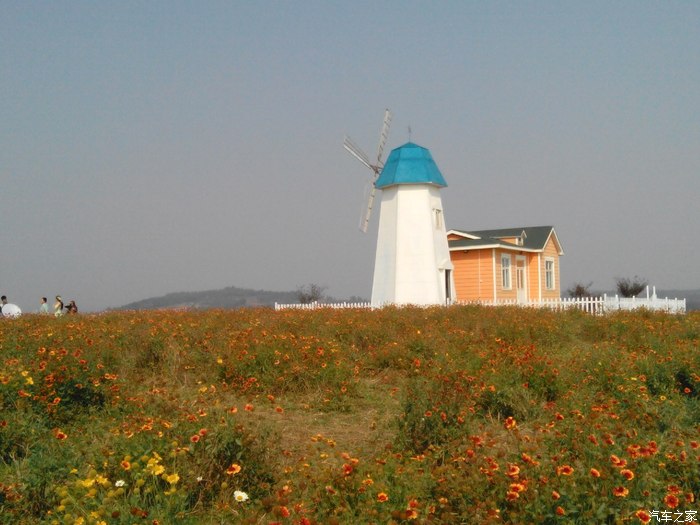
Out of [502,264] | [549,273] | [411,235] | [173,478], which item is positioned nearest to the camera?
[173,478]

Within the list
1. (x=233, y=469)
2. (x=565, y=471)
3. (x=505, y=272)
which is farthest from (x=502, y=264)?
(x=565, y=471)

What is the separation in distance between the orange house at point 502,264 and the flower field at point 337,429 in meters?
18.1

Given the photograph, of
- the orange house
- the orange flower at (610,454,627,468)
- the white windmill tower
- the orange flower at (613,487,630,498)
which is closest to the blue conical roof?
the white windmill tower

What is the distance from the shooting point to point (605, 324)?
1509cm

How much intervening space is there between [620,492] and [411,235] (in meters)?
24.6

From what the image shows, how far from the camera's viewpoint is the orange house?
31062 millimetres

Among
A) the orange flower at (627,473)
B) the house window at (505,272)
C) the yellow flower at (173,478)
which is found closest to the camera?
the orange flower at (627,473)

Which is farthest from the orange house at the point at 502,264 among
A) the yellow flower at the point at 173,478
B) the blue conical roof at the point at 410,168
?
the yellow flower at the point at 173,478

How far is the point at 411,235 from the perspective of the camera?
93.4ft

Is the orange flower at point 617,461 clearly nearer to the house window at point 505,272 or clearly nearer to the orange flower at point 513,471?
the orange flower at point 513,471

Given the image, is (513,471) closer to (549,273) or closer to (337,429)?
(337,429)

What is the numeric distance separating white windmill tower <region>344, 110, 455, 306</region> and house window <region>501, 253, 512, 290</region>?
3.29 metres

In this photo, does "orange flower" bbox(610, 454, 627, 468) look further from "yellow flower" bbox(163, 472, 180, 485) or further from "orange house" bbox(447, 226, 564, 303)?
"orange house" bbox(447, 226, 564, 303)

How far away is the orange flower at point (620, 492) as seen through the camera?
13.2 ft
